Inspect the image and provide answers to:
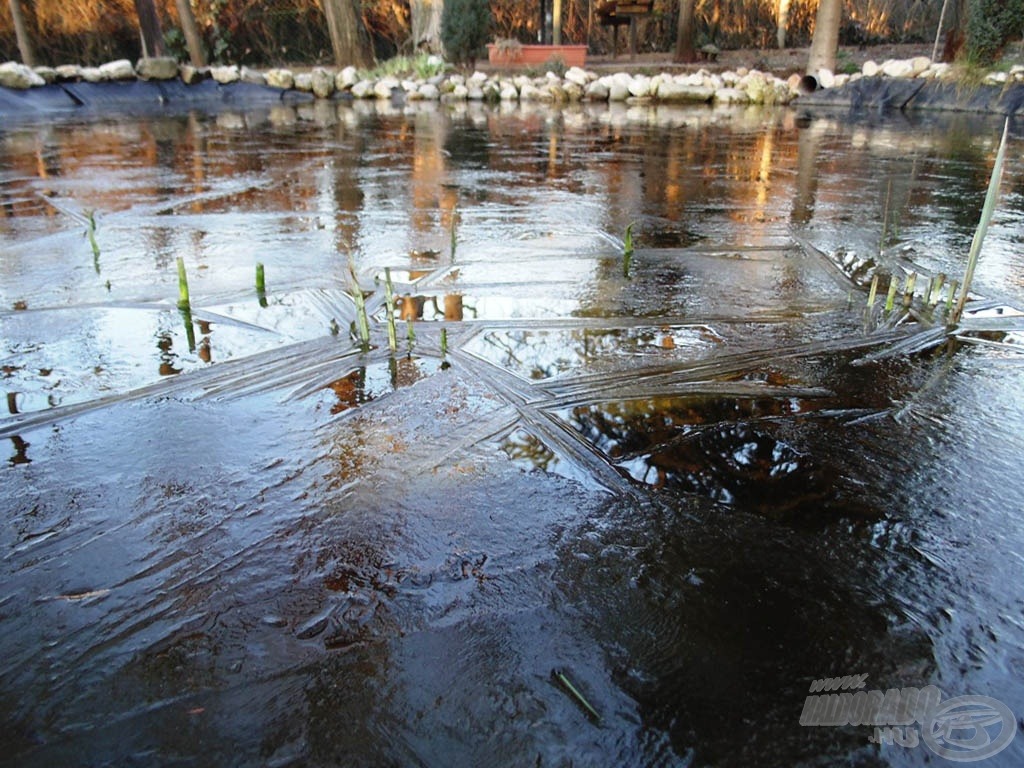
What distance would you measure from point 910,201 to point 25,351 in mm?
6509

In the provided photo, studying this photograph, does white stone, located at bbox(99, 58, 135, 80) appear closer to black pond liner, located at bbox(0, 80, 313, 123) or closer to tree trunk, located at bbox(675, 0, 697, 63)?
black pond liner, located at bbox(0, 80, 313, 123)

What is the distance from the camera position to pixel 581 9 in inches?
1024

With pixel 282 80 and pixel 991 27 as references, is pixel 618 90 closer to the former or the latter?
pixel 991 27

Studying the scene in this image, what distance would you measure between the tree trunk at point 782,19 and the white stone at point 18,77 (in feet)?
68.2

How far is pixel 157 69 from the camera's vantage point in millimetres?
18891

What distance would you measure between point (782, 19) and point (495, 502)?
24767 mm

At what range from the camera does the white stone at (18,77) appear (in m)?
15.9

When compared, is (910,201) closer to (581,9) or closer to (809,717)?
(809,717)

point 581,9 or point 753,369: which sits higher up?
point 581,9

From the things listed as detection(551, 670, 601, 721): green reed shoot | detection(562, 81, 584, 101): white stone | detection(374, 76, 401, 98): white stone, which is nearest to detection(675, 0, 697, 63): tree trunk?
detection(562, 81, 584, 101): white stone

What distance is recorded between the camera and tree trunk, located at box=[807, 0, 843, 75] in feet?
54.6

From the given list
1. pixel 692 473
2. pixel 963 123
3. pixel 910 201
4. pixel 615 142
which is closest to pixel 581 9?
pixel 963 123

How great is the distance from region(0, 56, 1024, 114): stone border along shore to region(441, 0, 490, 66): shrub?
960 mm

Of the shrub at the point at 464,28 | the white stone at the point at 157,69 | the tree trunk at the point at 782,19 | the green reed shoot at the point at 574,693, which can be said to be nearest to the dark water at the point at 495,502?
the green reed shoot at the point at 574,693
